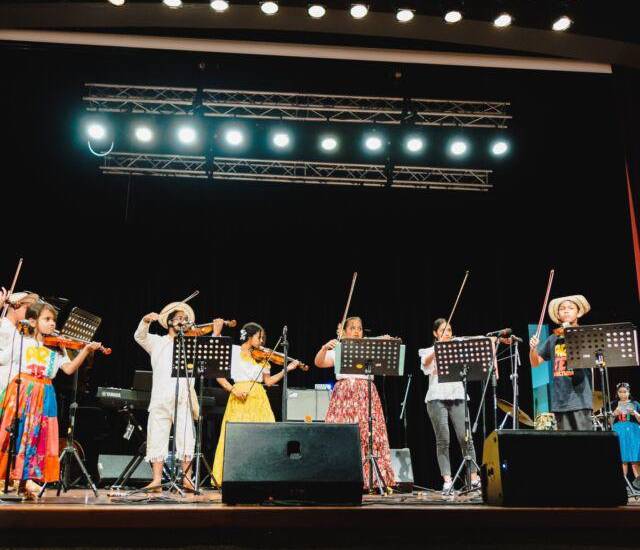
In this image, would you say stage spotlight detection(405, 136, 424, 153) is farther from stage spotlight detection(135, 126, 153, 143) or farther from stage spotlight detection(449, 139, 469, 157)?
stage spotlight detection(135, 126, 153, 143)

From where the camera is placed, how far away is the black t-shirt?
5.29 m

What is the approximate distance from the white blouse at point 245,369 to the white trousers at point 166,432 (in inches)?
32.9

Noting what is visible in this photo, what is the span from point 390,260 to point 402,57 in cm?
423

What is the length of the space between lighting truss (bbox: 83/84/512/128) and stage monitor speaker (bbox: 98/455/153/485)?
417 cm

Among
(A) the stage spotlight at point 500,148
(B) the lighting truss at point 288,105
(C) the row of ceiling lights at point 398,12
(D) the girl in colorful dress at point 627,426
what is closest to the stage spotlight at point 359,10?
(C) the row of ceiling lights at point 398,12

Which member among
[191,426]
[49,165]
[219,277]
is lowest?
[191,426]

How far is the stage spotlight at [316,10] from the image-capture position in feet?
17.2

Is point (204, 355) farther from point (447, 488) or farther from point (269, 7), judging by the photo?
point (269, 7)

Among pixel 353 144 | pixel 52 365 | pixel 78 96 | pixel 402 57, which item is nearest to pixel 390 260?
pixel 353 144

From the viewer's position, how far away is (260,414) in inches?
251

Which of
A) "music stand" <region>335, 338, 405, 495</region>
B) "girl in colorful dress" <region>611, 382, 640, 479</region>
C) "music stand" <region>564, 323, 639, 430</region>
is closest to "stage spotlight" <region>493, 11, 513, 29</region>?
"music stand" <region>564, 323, 639, 430</region>

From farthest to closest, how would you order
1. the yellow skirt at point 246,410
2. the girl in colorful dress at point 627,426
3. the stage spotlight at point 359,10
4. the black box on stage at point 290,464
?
the girl in colorful dress at point 627,426 → the yellow skirt at point 246,410 → the stage spotlight at point 359,10 → the black box on stage at point 290,464

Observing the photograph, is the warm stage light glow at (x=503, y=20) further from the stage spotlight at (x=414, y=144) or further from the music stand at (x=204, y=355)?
the music stand at (x=204, y=355)

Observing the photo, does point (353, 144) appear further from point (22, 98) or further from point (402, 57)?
point (22, 98)
